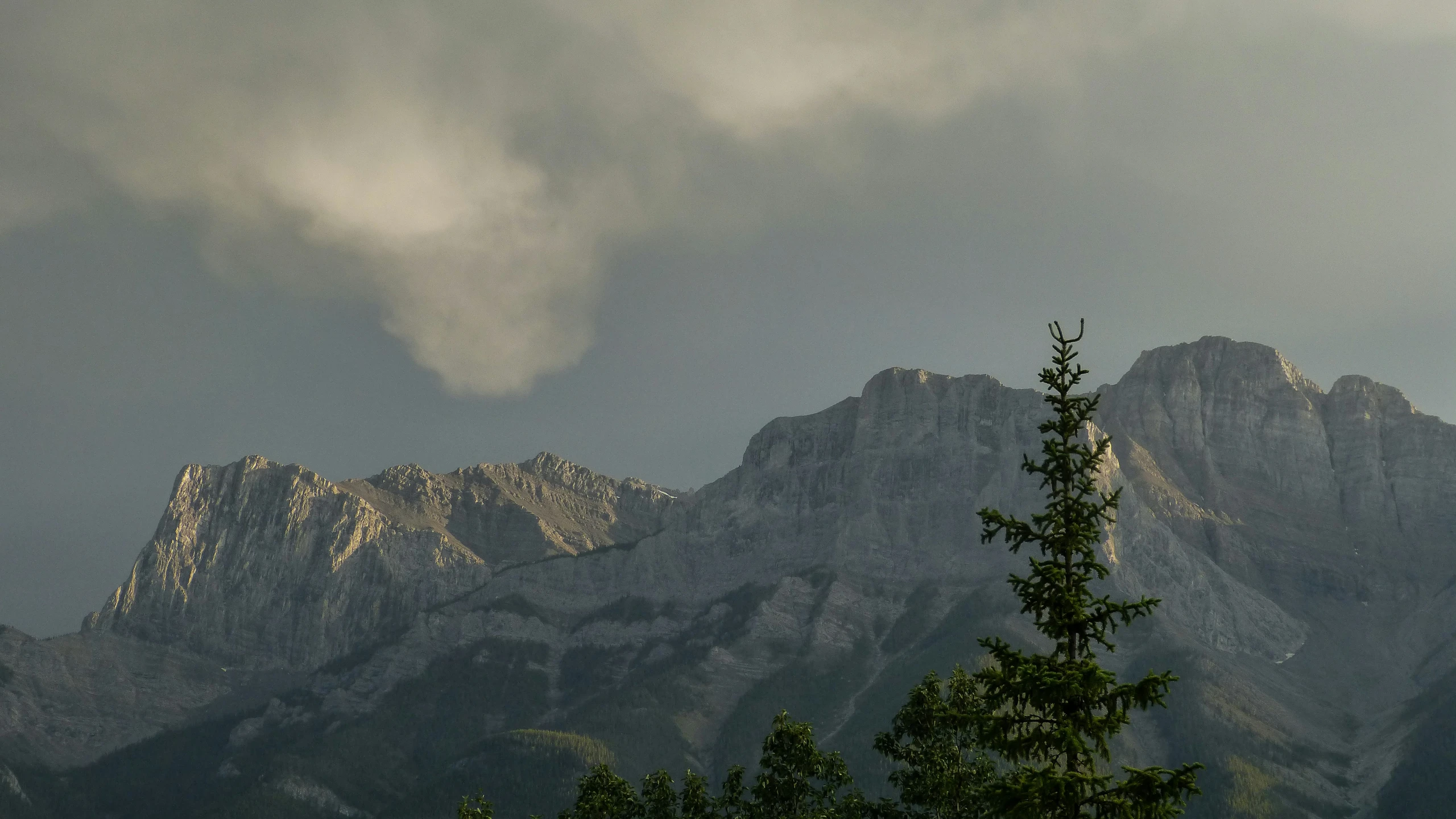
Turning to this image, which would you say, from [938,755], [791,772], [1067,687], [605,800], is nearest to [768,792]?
[791,772]

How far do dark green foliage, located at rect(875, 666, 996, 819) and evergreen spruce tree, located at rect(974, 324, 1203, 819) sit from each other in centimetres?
1777

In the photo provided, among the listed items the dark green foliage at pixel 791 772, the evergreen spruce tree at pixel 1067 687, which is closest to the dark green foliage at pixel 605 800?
the dark green foliage at pixel 791 772

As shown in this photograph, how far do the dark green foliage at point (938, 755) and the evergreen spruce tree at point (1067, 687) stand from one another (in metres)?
17.8

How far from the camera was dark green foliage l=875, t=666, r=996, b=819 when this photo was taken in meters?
51.1

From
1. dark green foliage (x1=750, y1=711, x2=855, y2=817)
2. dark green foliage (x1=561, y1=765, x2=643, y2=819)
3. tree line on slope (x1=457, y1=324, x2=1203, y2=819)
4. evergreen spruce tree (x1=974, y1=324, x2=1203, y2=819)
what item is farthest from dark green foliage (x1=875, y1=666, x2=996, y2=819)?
evergreen spruce tree (x1=974, y1=324, x2=1203, y2=819)

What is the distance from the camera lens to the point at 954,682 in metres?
51.8

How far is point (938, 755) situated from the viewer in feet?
170

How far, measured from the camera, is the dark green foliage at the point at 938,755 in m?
51.1

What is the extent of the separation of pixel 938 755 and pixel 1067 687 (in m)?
22.6

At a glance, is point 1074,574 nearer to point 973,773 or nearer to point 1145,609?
point 1145,609

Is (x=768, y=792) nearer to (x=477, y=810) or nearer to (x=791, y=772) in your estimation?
(x=791, y=772)

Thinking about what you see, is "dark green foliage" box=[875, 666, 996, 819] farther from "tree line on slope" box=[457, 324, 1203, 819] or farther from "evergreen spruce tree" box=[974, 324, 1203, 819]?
"evergreen spruce tree" box=[974, 324, 1203, 819]

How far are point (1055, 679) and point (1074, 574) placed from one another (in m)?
2.85

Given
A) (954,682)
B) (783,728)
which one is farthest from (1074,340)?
Result: (783,728)
